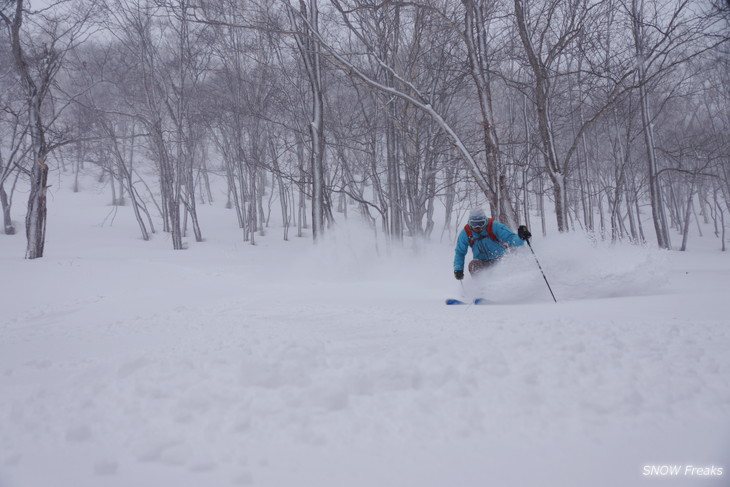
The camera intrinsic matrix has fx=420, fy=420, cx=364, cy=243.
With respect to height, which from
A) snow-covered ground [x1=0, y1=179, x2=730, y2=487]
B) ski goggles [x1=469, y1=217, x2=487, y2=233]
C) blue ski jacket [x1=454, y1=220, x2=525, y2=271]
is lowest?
snow-covered ground [x1=0, y1=179, x2=730, y2=487]

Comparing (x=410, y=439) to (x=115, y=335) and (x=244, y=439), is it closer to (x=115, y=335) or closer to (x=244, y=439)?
(x=244, y=439)

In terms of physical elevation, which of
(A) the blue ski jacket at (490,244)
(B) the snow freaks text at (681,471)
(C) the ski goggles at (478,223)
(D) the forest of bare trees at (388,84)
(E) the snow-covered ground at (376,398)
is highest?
(D) the forest of bare trees at (388,84)

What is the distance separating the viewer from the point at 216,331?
4.16 metres

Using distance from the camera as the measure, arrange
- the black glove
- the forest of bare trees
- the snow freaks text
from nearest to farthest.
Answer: the snow freaks text
the black glove
the forest of bare trees

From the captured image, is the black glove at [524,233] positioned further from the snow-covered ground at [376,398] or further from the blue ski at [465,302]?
the snow-covered ground at [376,398]

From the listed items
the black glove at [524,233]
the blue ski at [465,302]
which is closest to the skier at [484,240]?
the black glove at [524,233]

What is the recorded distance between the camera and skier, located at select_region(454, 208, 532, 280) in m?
6.82

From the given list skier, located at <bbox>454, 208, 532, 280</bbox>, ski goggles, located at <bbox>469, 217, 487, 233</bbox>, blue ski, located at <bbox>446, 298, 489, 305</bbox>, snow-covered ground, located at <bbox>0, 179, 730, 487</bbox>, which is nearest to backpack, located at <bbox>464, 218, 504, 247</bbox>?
skier, located at <bbox>454, 208, 532, 280</bbox>

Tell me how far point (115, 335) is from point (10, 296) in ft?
18.3

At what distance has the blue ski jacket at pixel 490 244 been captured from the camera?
685 centimetres

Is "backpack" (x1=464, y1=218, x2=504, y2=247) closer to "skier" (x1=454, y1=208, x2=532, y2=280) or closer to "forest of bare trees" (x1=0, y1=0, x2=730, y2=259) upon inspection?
"skier" (x1=454, y1=208, x2=532, y2=280)

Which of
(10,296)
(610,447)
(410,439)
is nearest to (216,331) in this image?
(410,439)

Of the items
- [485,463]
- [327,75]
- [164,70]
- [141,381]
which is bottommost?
[485,463]

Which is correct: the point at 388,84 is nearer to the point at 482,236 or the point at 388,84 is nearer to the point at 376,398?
the point at 482,236
